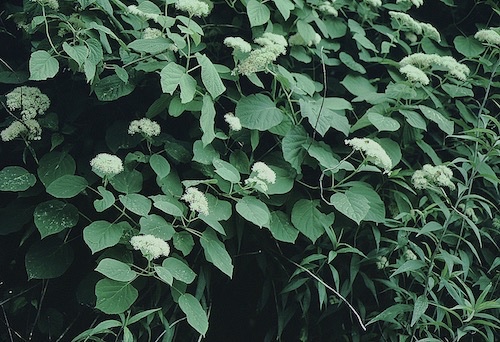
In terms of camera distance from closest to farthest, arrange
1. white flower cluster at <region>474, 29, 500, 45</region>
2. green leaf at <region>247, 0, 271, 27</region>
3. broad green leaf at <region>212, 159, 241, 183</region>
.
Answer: broad green leaf at <region>212, 159, 241, 183</region>, green leaf at <region>247, 0, 271, 27</region>, white flower cluster at <region>474, 29, 500, 45</region>

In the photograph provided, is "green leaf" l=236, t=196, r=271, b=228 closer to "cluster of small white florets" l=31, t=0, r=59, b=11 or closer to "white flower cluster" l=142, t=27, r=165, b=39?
"white flower cluster" l=142, t=27, r=165, b=39

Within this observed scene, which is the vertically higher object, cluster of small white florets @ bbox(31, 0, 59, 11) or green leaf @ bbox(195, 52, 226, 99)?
cluster of small white florets @ bbox(31, 0, 59, 11)

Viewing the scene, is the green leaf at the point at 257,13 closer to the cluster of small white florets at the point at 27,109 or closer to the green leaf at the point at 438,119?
the green leaf at the point at 438,119

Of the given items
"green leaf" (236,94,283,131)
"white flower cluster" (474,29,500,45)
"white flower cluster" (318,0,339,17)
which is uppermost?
"white flower cluster" (474,29,500,45)

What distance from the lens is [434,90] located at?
2.39 meters

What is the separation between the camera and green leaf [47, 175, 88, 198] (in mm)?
1771

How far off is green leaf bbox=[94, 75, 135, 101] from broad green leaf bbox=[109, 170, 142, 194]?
0.26m

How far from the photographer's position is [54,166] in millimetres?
1925

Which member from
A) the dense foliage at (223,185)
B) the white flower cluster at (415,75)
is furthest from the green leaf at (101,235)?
the white flower cluster at (415,75)

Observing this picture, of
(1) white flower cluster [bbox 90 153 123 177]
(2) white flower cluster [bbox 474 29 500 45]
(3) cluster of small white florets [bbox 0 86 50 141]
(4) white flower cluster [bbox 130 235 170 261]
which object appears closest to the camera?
(4) white flower cluster [bbox 130 235 170 261]

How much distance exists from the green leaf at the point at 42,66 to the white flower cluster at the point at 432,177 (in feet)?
4.17

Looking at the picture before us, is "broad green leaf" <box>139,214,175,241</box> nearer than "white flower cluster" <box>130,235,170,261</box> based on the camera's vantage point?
No

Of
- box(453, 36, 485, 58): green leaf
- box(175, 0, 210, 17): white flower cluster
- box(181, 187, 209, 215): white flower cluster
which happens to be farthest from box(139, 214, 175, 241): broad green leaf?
box(453, 36, 485, 58): green leaf

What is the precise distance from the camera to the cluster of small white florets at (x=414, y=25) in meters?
2.34
